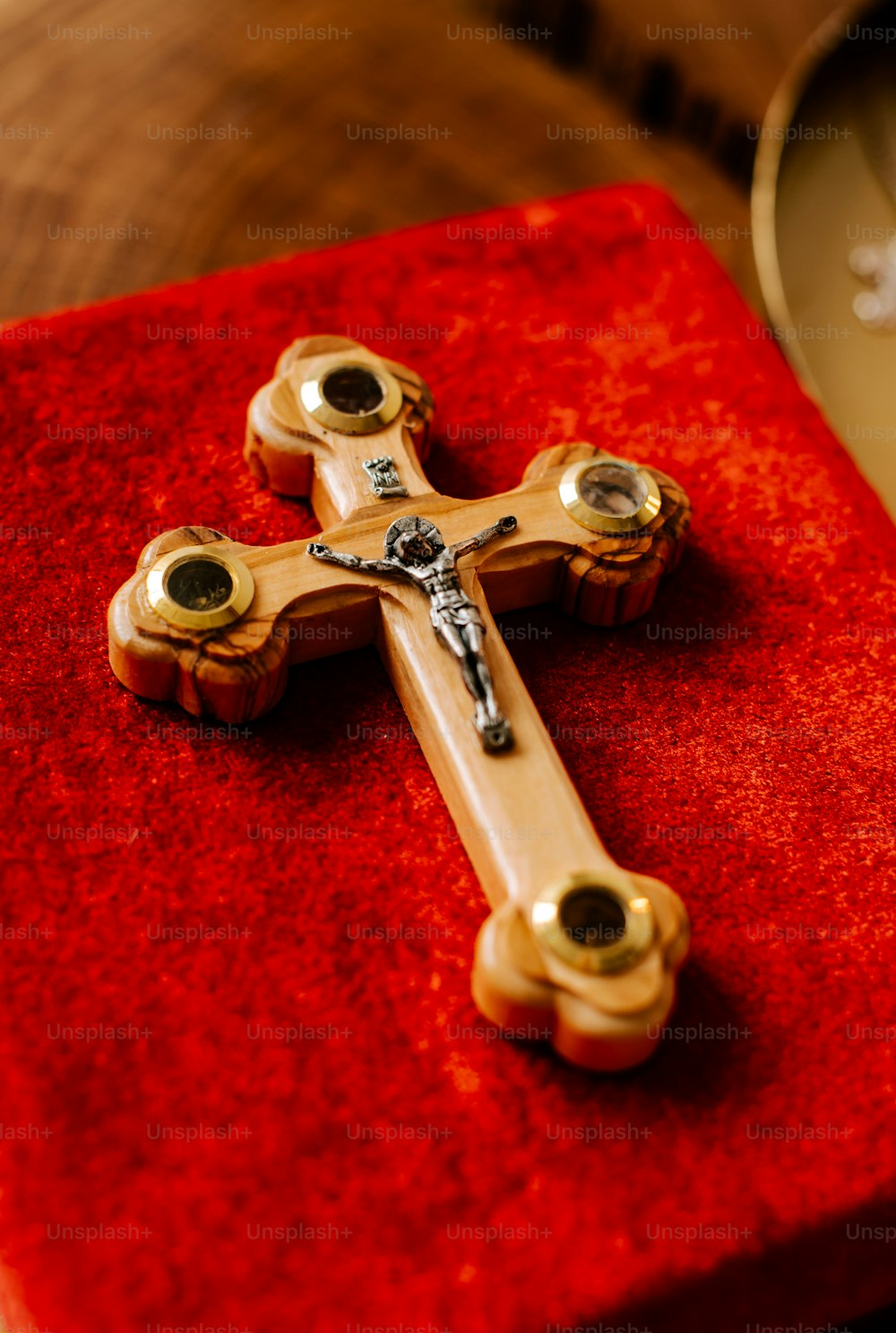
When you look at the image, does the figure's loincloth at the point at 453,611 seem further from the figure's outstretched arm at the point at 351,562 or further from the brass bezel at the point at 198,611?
the brass bezel at the point at 198,611

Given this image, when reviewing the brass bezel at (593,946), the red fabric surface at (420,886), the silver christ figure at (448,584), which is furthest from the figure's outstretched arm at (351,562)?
the brass bezel at (593,946)

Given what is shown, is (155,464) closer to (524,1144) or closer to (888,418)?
(524,1144)

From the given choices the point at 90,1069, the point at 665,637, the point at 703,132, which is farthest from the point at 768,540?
the point at 703,132

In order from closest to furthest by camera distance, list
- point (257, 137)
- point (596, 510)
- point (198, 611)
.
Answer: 1. point (198, 611)
2. point (596, 510)
3. point (257, 137)

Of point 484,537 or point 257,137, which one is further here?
point 257,137

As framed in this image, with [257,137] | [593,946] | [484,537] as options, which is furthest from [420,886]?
[257,137]

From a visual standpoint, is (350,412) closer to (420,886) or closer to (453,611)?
(453,611)

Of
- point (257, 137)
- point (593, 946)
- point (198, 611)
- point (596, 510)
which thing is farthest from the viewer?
point (257, 137)
